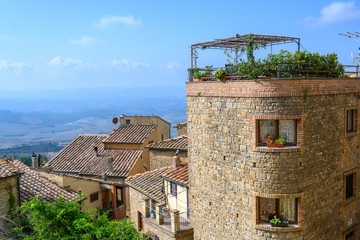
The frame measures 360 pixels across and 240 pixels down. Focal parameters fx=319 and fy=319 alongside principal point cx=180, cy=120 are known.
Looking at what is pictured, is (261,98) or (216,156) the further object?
(216,156)

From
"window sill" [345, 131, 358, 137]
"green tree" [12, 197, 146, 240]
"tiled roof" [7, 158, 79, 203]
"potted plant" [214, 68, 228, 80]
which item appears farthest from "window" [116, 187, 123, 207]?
"window sill" [345, 131, 358, 137]

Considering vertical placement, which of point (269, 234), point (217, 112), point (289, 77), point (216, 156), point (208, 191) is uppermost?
point (289, 77)

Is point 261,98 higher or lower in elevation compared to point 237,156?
higher

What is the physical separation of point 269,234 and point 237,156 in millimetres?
3214

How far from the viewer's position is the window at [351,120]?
14.6 meters

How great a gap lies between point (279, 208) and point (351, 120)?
5864 mm

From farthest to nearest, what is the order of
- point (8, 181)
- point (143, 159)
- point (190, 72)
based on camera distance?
point (143, 159) → point (8, 181) → point (190, 72)

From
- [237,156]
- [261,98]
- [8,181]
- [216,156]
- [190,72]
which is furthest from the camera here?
[8,181]

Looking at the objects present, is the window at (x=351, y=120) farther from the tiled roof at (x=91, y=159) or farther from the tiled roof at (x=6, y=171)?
the tiled roof at (x=91, y=159)

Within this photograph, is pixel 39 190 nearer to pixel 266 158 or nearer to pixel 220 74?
pixel 220 74

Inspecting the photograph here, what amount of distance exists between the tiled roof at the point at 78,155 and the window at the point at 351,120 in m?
23.2

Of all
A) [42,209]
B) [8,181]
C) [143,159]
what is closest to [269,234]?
[42,209]

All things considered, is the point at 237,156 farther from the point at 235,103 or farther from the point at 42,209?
the point at 42,209

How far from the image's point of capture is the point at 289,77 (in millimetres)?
12320
